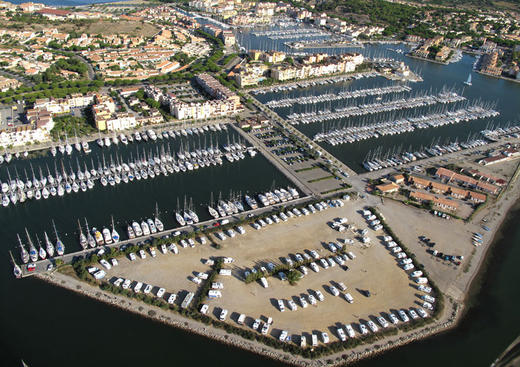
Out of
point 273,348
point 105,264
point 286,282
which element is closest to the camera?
point 273,348

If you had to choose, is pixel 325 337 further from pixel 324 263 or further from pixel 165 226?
pixel 165 226

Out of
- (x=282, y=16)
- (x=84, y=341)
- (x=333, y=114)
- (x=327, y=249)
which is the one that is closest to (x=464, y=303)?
(x=327, y=249)

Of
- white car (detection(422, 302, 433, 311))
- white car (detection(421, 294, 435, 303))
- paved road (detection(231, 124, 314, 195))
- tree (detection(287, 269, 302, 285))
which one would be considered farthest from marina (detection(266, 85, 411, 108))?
white car (detection(422, 302, 433, 311))

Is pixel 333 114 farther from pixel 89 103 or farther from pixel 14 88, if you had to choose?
pixel 14 88

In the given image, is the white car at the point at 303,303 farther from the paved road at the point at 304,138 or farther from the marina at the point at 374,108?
the marina at the point at 374,108

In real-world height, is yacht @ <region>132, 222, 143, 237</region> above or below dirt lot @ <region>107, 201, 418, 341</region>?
above

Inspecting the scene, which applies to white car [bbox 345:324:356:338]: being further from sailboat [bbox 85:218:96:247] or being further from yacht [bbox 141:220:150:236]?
sailboat [bbox 85:218:96:247]

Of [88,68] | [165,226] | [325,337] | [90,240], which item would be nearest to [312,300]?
[325,337]

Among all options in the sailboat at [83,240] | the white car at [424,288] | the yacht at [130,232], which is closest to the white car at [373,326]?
the white car at [424,288]
